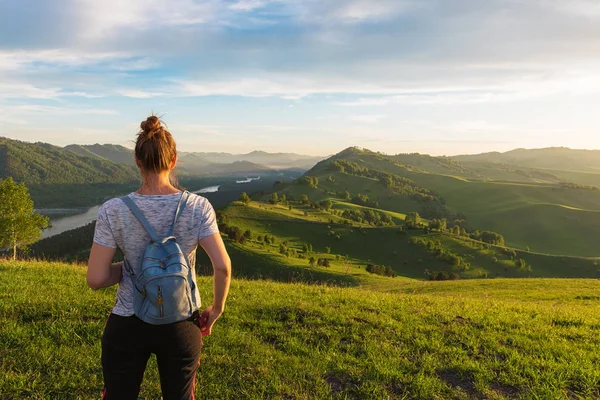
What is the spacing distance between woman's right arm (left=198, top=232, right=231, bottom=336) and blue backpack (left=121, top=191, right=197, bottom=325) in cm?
27

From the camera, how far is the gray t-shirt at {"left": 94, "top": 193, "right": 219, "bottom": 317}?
332 centimetres

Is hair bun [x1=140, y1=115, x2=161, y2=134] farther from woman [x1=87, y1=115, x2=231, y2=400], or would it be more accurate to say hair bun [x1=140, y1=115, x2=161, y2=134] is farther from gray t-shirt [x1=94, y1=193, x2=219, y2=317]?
gray t-shirt [x1=94, y1=193, x2=219, y2=317]

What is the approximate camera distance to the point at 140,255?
3404mm

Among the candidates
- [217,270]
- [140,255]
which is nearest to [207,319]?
[217,270]

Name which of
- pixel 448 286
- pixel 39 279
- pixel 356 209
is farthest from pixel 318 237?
pixel 39 279

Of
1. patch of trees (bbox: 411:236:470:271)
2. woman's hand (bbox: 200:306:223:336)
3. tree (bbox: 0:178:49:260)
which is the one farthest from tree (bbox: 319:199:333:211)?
woman's hand (bbox: 200:306:223:336)

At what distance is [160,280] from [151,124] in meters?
1.42

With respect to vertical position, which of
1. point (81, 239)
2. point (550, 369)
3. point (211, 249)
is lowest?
point (81, 239)

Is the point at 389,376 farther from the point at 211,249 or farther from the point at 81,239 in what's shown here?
the point at 81,239

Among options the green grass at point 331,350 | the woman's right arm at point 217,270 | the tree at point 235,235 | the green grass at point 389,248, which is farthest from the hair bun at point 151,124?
the tree at point 235,235

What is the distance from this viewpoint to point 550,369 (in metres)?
6.78

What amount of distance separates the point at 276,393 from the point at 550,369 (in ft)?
16.9

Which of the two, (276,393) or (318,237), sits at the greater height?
(276,393)

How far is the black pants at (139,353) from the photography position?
3334 mm
